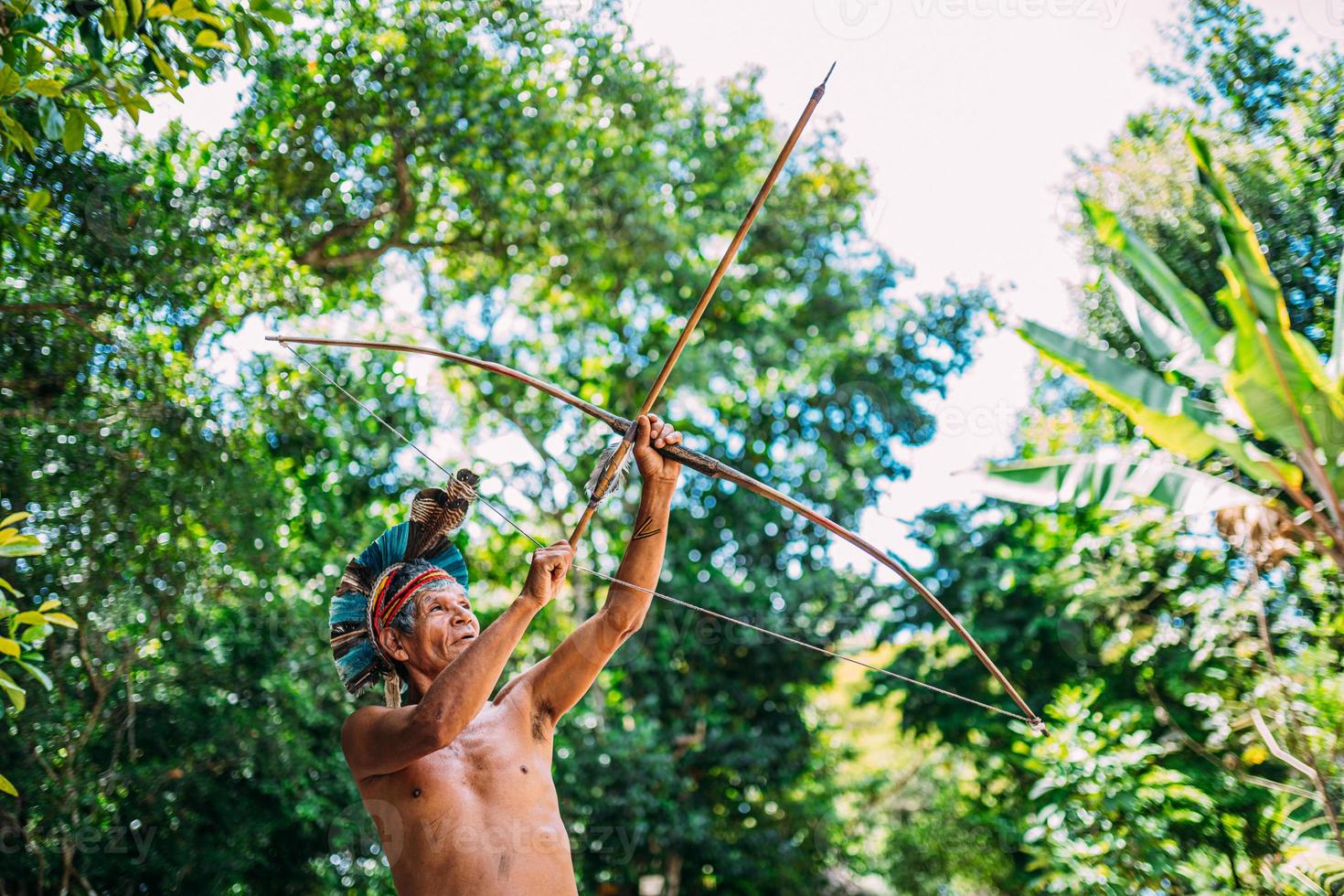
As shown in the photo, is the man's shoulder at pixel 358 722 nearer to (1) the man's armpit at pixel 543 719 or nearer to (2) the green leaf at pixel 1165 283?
(1) the man's armpit at pixel 543 719

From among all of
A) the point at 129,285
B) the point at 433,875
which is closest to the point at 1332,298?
the point at 433,875

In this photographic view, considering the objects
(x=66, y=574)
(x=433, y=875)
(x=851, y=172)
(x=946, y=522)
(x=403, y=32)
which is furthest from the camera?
(x=851, y=172)

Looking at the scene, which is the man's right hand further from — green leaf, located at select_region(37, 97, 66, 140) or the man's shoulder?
green leaf, located at select_region(37, 97, 66, 140)

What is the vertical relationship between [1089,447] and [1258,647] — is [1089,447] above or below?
above

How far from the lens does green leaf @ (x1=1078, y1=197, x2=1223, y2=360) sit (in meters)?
4.88

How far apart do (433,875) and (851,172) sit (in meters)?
8.90

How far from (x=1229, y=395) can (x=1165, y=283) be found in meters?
0.67

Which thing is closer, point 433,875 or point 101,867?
point 433,875

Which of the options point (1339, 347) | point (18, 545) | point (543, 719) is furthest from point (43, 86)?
point (1339, 347)

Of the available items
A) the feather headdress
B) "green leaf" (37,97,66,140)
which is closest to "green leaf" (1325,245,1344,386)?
the feather headdress

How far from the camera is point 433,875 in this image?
2.64 meters

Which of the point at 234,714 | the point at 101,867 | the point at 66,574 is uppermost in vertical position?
the point at 66,574

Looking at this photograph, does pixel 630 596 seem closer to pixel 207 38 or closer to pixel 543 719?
pixel 543 719

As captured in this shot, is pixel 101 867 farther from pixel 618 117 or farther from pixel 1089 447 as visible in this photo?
pixel 1089 447
